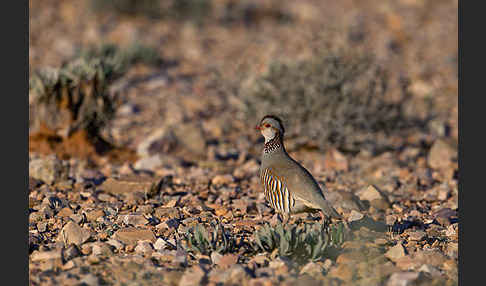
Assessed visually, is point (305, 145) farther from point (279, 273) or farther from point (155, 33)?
point (155, 33)

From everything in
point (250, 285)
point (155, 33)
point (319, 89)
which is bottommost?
point (250, 285)

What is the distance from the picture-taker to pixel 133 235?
553 centimetres

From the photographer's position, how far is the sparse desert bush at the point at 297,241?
505 centimetres

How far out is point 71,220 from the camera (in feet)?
19.9

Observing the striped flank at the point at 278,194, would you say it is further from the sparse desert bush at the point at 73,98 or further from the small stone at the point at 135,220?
the sparse desert bush at the point at 73,98

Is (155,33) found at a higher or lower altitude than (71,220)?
higher

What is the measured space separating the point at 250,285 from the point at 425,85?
905 centimetres

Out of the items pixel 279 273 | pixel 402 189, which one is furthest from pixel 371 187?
pixel 279 273

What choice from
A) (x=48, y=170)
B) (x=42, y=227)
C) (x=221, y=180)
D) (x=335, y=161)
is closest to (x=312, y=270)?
(x=42, y=227)

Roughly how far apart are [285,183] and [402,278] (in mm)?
1315

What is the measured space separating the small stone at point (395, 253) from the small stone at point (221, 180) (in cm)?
292

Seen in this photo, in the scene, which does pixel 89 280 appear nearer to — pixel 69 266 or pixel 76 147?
pixel 69 266

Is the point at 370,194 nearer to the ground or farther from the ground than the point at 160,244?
farther from the ground

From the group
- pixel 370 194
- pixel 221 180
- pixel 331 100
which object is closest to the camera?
pixel 370 194
